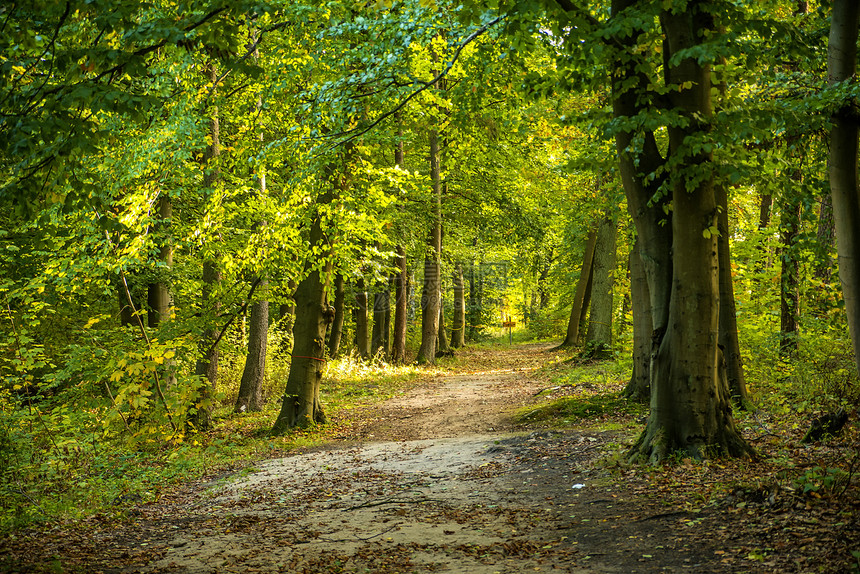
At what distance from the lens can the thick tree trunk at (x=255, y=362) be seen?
1471 centimetres

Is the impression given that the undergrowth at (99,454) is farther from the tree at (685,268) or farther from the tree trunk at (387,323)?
the tree trunk at (387,323)

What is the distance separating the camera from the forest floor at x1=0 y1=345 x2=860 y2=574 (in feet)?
15.6

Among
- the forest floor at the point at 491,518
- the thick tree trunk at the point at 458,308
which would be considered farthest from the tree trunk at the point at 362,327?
the forest floor at the point at 491,518

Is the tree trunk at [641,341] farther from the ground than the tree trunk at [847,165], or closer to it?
closer to it

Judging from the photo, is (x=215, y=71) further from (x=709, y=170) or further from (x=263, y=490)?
(x=709, y=170)

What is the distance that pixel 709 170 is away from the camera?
Answer: 6379mm

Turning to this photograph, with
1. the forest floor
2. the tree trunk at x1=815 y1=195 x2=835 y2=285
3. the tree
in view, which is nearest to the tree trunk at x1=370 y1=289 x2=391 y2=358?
the forest floor

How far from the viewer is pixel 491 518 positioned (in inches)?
245

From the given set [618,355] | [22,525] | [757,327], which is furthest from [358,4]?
[618,355]

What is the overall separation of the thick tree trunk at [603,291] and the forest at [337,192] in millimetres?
1947

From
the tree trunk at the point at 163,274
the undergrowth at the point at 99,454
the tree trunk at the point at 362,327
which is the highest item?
the tree trunk at the point at 163,274

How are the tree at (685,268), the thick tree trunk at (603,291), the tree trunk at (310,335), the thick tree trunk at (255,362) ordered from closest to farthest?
1. the tree at (685,268)
2. the tree trunk at (310,335)
3. the thick tree trunk at (255,362)
4. the thick tree trunk at (603,291)

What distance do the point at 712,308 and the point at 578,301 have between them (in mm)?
19999

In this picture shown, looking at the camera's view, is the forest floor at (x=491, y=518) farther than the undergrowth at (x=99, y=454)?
No
